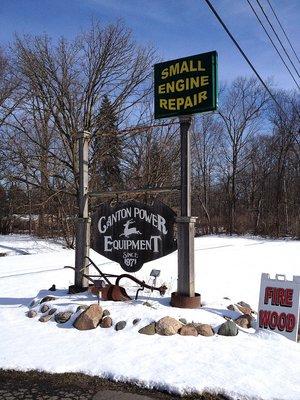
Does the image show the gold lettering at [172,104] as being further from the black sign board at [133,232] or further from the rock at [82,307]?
the rock at [82,307]

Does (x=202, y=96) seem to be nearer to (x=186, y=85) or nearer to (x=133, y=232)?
(x=186, y=85)

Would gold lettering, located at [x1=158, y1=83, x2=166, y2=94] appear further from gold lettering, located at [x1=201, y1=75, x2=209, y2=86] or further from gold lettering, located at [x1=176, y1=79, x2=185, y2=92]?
gold lettering, located at [x1=201, y1=75, x2=209, y2=86]

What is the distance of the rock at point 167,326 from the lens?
17.9 ft

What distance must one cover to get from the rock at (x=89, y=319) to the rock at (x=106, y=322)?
2.7 inches

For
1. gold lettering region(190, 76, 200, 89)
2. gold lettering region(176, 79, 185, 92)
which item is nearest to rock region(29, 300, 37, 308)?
gold lettering region(176, 79, 185, 92)

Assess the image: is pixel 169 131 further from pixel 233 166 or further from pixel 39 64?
pixel 233 166

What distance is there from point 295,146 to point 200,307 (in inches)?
1801

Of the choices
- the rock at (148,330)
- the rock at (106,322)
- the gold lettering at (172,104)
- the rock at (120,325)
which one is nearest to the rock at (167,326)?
the rock at (148,330)

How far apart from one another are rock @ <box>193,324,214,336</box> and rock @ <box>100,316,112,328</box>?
113cm

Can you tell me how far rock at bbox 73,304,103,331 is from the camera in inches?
227

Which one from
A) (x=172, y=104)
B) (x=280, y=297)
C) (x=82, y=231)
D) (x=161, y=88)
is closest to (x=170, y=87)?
(x=161, y=88)

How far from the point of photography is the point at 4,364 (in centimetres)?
473

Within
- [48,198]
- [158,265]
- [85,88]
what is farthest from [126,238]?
[85,88]

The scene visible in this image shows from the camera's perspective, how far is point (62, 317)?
608 cm
